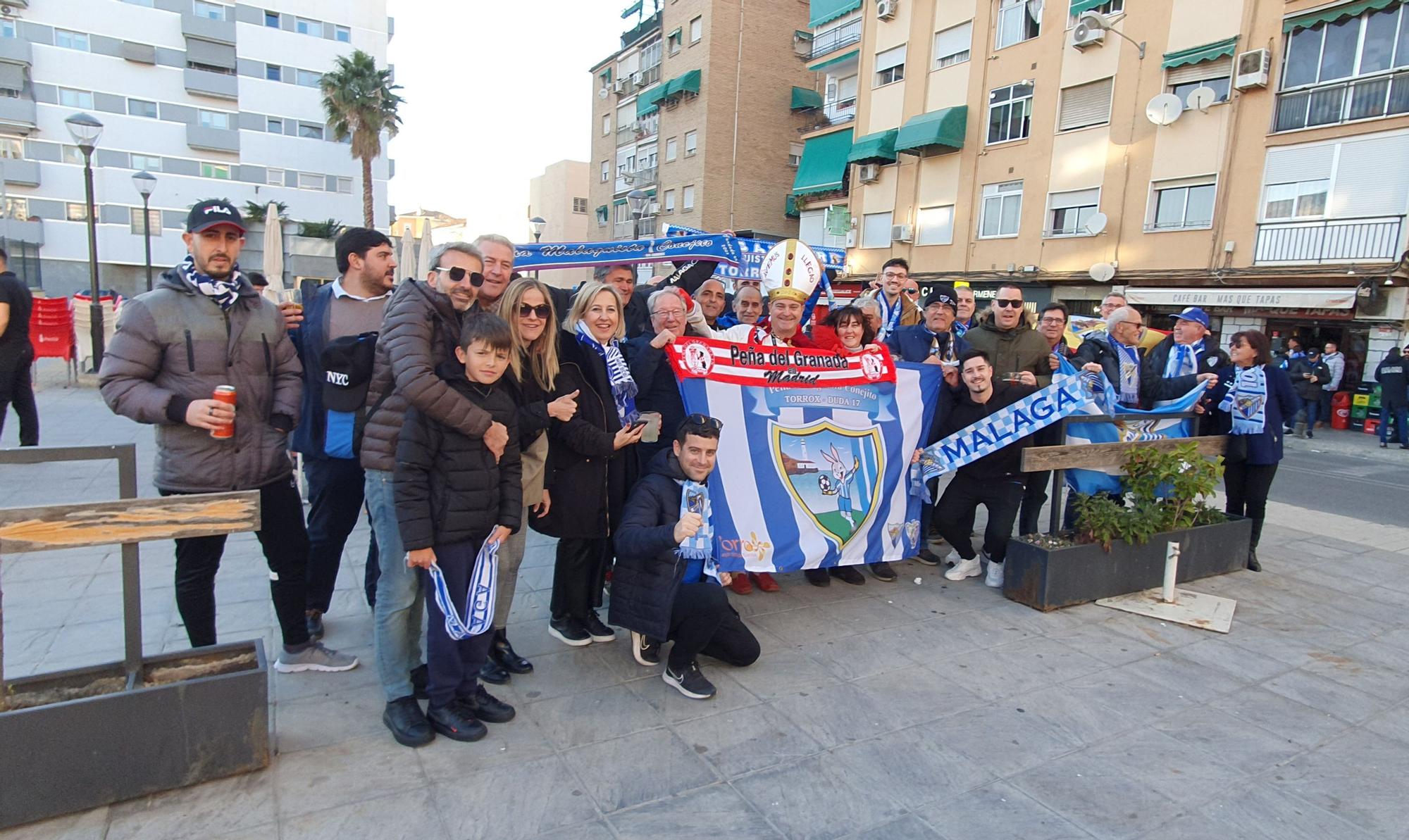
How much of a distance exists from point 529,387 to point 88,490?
564cm

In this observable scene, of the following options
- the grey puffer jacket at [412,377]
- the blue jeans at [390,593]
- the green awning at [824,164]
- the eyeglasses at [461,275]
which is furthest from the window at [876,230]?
the blue jeans at [390,593]

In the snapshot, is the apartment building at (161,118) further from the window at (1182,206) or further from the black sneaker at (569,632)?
the black sneaker at (569,632)

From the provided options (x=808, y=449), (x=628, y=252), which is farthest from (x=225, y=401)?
(x=628, y=252)

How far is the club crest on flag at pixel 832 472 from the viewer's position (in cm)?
471

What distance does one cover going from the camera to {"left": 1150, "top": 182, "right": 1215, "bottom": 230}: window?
18.0 m

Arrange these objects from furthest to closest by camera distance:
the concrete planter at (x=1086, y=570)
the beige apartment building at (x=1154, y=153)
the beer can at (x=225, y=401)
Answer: the beige apartment building at (x=1154, y=153) < the concrete planter at (x=1086, y=570) < the beer can at (x=225, y=401)

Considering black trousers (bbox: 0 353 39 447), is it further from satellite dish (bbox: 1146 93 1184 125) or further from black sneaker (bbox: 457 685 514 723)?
satellite dish (bbox: 1146 93 1184 125)

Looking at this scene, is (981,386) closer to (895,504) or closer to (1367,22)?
(895,504)

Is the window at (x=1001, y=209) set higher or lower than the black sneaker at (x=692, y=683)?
higher

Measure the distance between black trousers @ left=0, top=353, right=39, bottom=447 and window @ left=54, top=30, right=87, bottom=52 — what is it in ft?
155

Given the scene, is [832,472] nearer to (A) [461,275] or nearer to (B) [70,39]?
(A) [461,275]

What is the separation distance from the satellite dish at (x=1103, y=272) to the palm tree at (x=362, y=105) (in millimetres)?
34181

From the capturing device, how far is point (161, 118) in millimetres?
42562

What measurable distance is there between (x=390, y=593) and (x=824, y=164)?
29.8 m
